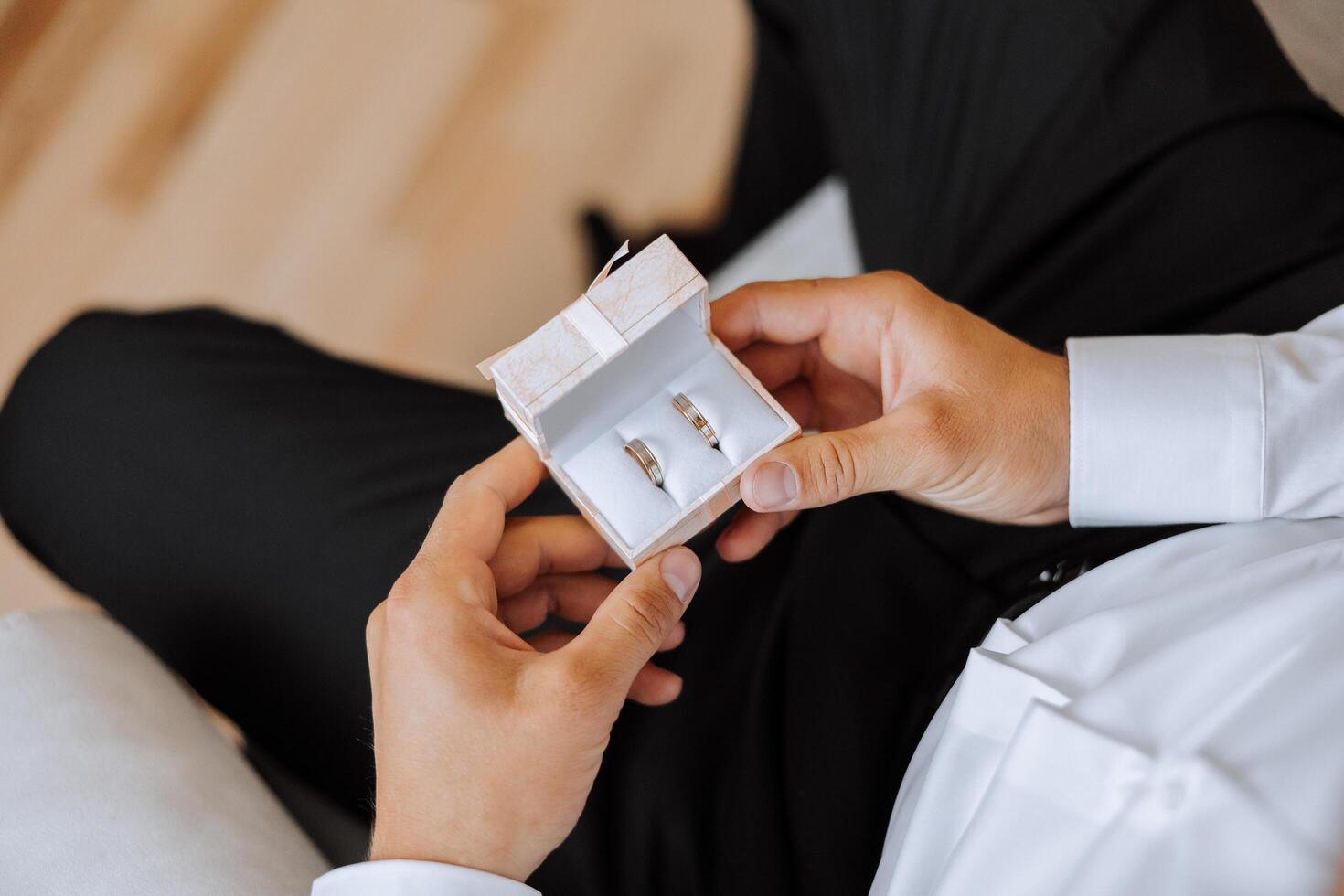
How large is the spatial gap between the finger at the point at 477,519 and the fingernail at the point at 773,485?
16 cm

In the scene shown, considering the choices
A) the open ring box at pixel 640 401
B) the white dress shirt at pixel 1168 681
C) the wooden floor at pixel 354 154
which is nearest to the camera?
the white dress shirt at pixel 1168 681

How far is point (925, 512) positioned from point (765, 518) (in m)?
0.13

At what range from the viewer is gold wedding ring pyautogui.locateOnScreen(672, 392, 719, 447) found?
679mm

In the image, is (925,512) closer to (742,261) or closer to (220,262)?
(742,261)

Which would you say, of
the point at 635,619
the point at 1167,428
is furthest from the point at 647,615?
the point at 1167,428

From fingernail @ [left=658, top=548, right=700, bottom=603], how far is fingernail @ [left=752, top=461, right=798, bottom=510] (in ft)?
0.18

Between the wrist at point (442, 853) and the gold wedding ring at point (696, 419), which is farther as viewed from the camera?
the gold wedding ring at point (696, 419)

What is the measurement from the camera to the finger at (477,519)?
63 cm

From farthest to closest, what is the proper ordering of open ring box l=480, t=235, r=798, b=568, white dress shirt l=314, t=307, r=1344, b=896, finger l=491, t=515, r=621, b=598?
finger l=491, t=515, r=621, b=598 < open ring box l=480, t=235, r=798, b=568 < white dress shirt l=314, t=307, r=1344, b=896

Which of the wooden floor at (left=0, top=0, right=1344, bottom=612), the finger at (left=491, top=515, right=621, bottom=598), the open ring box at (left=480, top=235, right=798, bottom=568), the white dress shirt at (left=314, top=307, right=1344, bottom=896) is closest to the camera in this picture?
the white dress shirt at (left=314, top=307, right=1344, bottom=896)

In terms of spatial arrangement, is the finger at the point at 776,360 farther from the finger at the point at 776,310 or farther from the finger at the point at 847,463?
the finger at the point at 847,463

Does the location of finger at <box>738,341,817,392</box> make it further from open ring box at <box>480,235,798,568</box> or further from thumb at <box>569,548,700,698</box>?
thumb at <box>569,548,700,698</box>

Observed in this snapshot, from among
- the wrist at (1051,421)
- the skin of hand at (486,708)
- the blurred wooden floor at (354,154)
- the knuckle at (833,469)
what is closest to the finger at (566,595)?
the skin of hand at (486,708)

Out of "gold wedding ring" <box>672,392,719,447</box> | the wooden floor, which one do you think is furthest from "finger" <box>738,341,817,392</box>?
the wooden floor
